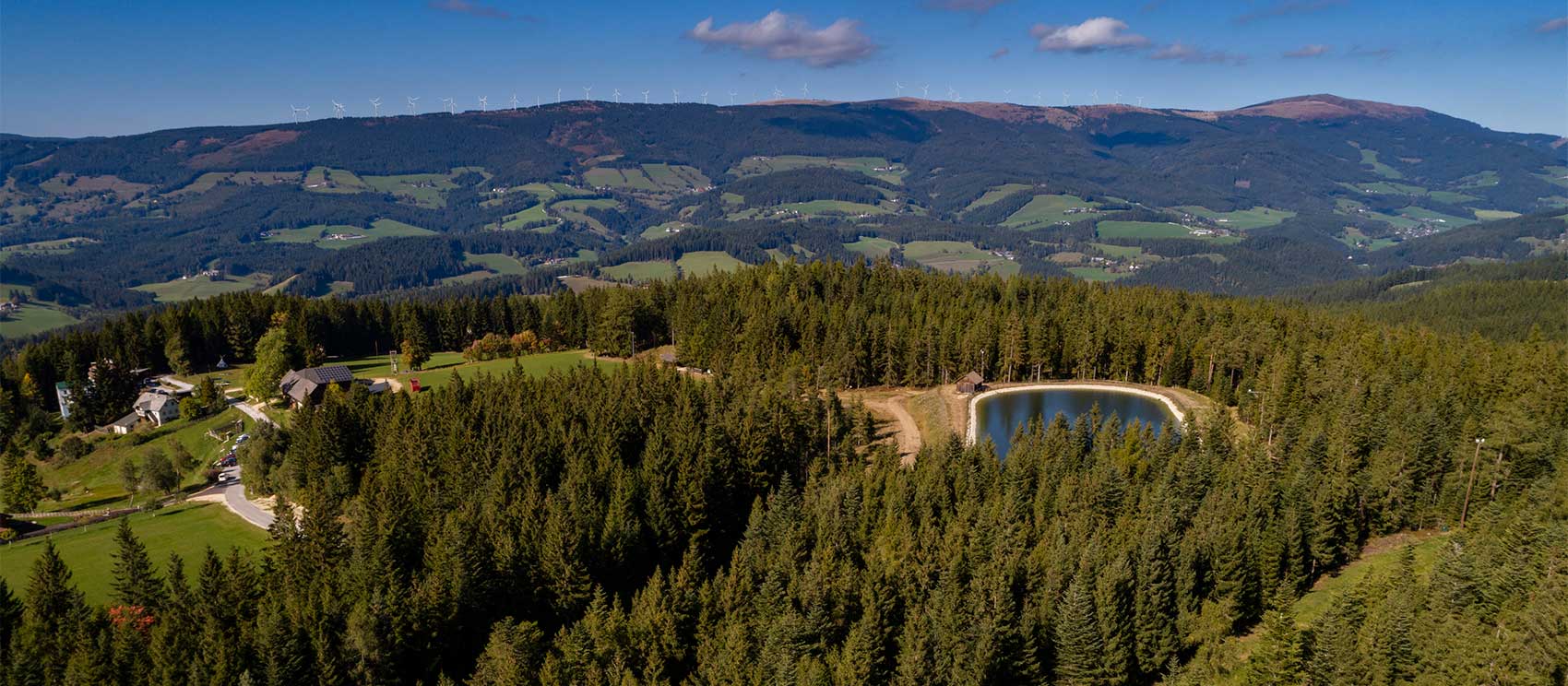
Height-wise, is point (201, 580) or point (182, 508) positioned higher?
point (201, 580)

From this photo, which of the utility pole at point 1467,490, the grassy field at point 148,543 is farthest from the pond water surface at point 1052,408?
the grassy field at point 148,543

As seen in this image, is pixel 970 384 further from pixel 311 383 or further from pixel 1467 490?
pixel 311 383

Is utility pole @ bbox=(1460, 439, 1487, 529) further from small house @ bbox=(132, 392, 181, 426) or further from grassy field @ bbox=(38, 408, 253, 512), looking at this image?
small house @ bbox=(132, 392, 181, 426)

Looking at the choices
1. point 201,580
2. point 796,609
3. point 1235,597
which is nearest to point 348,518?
point 201,580

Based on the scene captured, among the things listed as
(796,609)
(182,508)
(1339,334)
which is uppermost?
(1339,334)

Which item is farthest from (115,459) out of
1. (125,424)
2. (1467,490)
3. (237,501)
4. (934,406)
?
(1467,490)

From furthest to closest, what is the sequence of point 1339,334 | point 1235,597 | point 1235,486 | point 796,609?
point 1339,334 → point 1235,486 → point 1235,597 → point 796,609

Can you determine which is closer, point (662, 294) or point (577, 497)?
point (577, 497)

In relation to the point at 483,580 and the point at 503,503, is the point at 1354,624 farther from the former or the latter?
the point at 503,503
